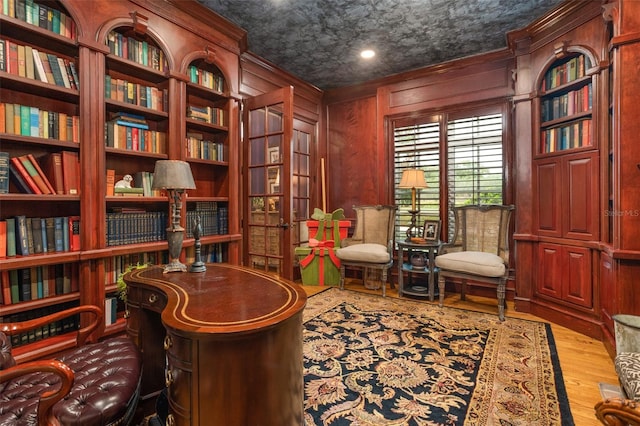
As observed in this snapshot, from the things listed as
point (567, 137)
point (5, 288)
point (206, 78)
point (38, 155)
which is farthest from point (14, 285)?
point (567, 137)

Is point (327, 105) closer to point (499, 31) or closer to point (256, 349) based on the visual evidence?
point (499, 31)

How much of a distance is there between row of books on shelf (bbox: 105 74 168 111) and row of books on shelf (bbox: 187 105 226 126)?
29cm

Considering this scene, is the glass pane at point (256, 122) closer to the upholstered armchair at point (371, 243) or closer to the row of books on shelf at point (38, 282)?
the upholstered armchair at point (371, 243)

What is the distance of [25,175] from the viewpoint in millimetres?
2139

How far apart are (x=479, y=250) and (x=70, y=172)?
3.85 metres

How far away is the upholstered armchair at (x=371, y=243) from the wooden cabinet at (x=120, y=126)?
4.58ft

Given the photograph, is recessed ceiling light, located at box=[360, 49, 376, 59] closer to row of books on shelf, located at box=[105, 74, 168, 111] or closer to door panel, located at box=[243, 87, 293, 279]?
door panel, located at box=[243, 87, 293, 279]

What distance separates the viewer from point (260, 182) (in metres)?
3.67

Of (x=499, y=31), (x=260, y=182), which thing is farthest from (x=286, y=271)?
(x=499, y=31)

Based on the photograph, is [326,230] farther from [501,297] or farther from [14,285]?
[14,285]

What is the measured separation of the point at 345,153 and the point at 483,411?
382cm

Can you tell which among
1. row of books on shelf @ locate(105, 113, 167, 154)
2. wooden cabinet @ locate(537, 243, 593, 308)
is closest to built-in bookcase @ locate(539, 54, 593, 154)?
wooden cabinet @ locate(537, 243, 593, 308)

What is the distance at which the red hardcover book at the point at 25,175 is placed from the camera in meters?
2.11

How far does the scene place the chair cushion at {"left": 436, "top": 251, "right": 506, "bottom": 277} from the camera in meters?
3.08
